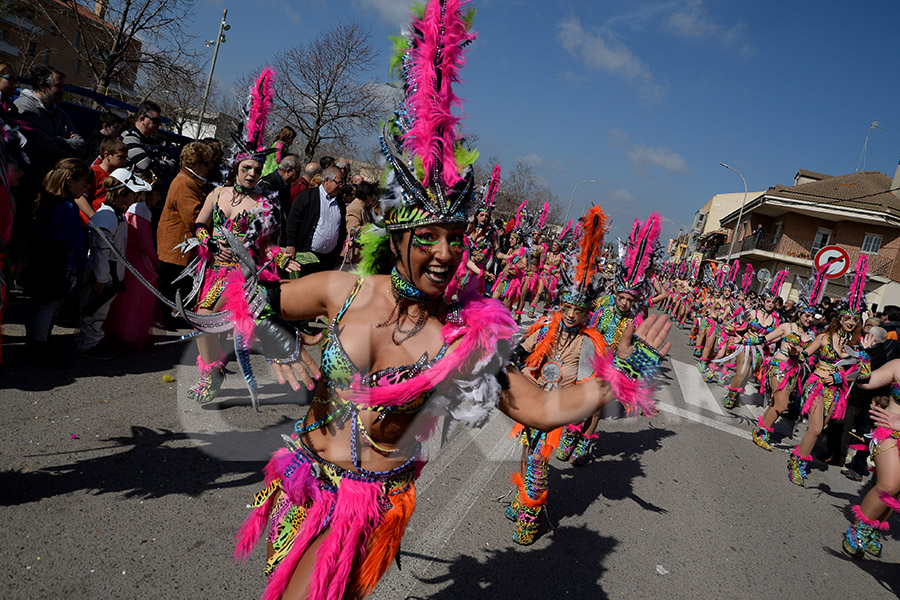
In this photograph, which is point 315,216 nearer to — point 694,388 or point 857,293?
point 857,293

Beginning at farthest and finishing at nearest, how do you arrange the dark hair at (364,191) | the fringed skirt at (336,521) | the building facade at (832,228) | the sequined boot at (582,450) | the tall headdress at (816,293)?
the building facade at (832,228), the tall headdress at (816,293), the dark hair at (364,191), the sequined boot at (582,450), the fringed skirt at (336,521)

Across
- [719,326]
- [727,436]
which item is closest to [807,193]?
[719,326]

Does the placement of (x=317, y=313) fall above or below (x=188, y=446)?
above

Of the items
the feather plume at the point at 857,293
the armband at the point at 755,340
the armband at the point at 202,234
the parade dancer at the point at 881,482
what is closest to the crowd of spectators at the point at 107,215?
the armband at the point at 202,234

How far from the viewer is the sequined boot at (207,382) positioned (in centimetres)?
485

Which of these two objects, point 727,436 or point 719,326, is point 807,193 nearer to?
point 719,326

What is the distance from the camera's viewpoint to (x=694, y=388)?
1029cm

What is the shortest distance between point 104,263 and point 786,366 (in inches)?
348

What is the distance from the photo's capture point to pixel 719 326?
1280cm

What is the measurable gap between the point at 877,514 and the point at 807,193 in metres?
37.3

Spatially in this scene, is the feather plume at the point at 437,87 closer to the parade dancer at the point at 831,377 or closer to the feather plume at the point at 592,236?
the feather plume at the point at 592,236

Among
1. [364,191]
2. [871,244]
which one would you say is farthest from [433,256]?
[871,244]

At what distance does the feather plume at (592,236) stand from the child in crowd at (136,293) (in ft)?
14.8

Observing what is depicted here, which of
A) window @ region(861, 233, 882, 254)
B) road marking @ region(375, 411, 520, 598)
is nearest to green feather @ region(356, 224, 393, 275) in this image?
road marking @ region(375, 411, 520, 598)
